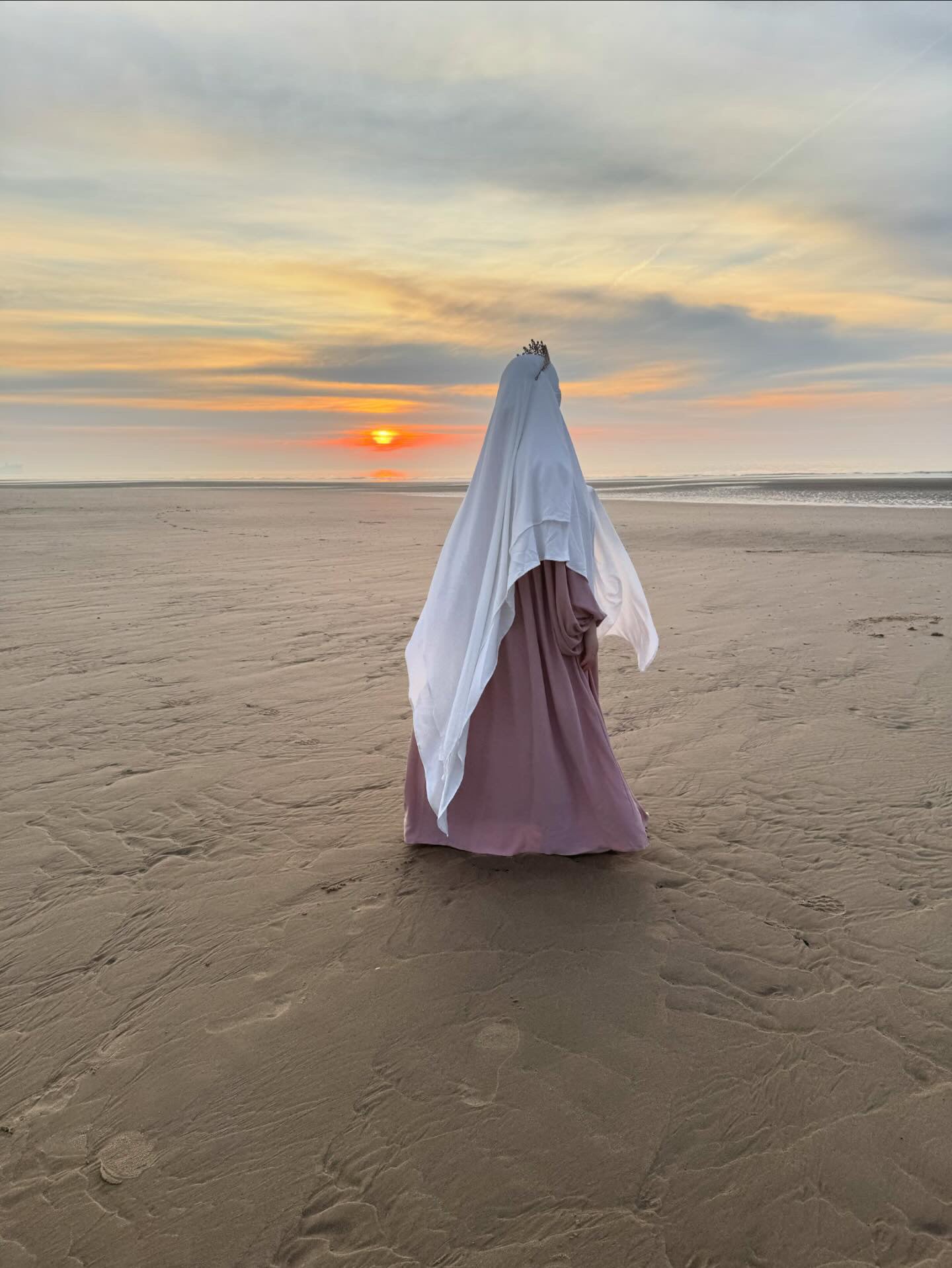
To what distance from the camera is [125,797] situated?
14.1ft

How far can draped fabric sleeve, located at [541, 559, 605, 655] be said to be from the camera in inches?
133

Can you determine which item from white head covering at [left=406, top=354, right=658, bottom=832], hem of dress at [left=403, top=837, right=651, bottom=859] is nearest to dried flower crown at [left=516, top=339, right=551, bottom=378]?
white head covering at [left=406, top=354, right=658, bottom=832]

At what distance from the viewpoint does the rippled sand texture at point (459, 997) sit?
79.6 inches

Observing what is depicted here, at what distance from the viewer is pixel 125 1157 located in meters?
2.19

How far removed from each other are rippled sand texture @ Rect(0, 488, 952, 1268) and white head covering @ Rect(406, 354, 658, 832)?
76 cm

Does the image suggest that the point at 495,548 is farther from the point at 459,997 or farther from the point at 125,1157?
the point at 125,1157

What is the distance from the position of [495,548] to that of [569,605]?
1.35ft

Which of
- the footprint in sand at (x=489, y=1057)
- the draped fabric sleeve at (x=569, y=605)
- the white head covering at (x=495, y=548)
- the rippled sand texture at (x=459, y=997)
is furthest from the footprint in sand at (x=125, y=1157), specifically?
the draped fabric sleeve at (x=569, y=605)

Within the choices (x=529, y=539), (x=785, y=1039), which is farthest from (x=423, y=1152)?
(x=529, y=539)

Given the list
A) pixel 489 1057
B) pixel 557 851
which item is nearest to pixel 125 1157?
pixel 489 1057

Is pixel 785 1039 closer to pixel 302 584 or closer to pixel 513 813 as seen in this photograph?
pixel 513 813

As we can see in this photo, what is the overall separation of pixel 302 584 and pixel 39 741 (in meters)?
6.13

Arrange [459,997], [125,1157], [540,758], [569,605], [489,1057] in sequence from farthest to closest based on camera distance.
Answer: [540,758]
[569,605]
[459,997]
[489,1057]
[125,1157]

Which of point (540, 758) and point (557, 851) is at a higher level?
point (540, 758)
